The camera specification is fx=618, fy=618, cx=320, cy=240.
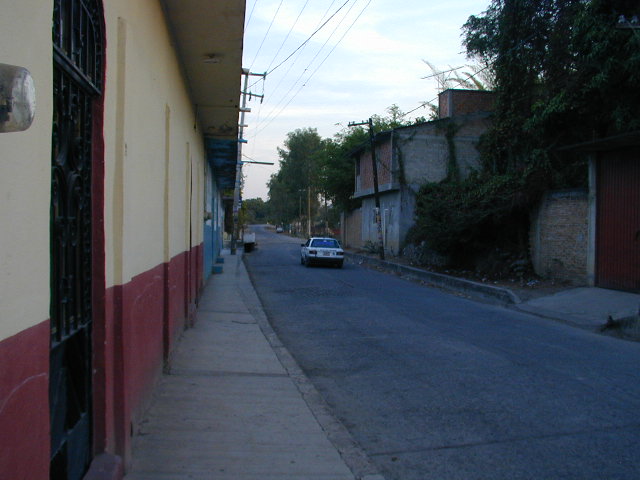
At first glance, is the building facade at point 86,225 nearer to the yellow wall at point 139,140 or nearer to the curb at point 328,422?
the yellow wall at point 139,140

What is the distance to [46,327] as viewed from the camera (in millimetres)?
2611

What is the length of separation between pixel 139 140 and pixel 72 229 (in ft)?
6.50

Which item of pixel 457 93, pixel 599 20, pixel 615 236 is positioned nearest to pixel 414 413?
pixel 615 236

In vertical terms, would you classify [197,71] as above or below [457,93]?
below

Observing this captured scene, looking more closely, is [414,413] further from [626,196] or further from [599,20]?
[599,20]

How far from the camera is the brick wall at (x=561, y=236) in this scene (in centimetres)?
1750

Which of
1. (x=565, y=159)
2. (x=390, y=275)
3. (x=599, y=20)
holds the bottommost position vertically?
(x=390, y=275)

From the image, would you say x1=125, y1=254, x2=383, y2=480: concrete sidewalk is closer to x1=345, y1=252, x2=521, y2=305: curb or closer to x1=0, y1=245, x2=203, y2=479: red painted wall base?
x1=0, y1=245, x2=203, y2=479: red painted wall base

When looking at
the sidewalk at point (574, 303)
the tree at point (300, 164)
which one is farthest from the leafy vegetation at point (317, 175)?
the sidewalk at point (574, 303)

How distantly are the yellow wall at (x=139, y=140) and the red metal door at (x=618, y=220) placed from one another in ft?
38.4

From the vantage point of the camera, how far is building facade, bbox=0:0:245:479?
2.31m

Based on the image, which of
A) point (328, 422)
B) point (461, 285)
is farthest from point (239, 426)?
point (461, 285)

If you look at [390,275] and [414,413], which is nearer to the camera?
[414,413]

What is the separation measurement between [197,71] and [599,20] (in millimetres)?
13127
